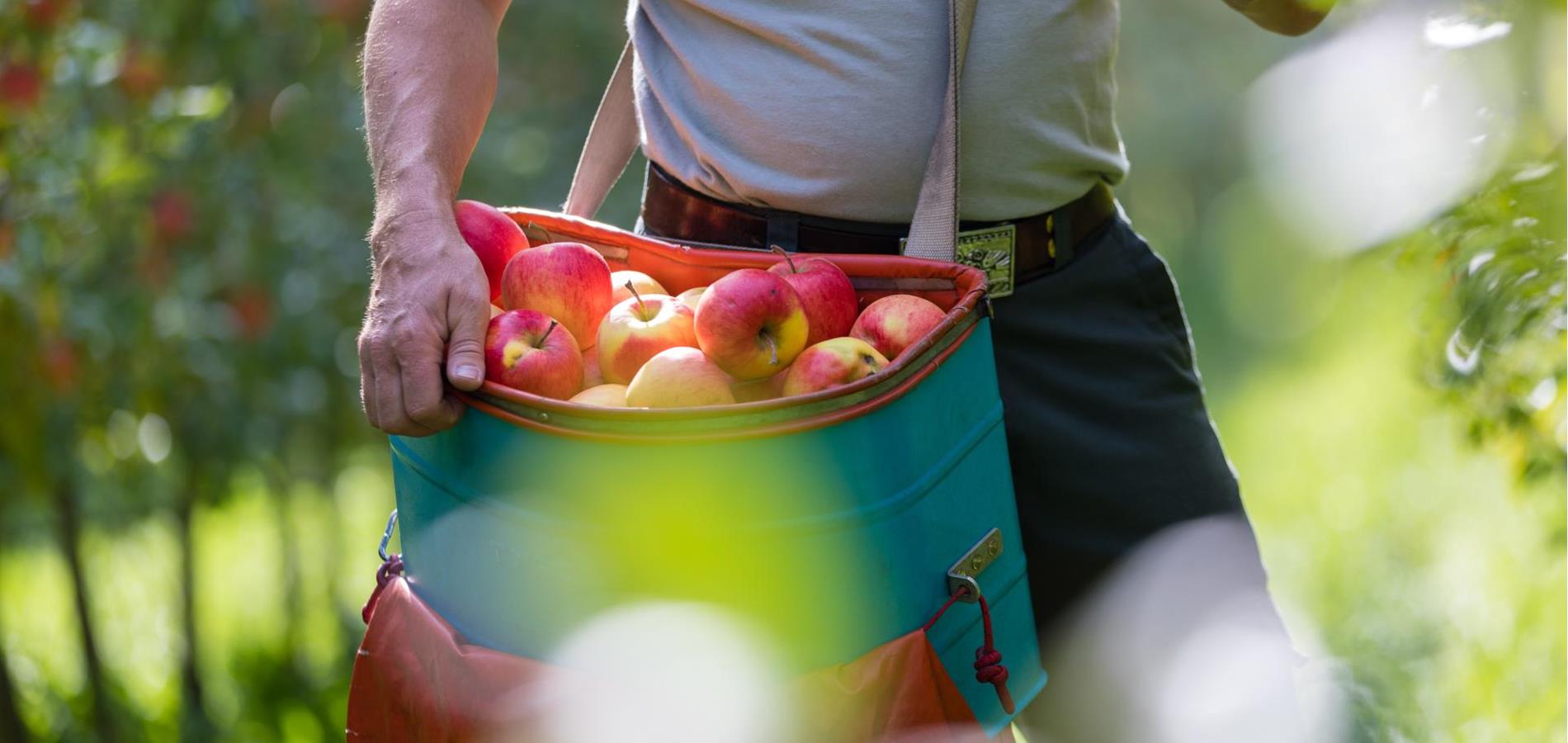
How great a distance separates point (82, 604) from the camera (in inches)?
140

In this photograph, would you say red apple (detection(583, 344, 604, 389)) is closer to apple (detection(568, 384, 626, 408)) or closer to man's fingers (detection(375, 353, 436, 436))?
apple (detection(568, 384, 626, 408))

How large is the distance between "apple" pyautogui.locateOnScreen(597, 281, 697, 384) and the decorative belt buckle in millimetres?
348

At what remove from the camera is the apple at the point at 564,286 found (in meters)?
1.39

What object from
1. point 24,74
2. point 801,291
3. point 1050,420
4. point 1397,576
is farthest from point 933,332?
point 1397,576

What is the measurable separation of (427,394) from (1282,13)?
107 centimetres

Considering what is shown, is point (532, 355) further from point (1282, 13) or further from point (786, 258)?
point (1282, 13)

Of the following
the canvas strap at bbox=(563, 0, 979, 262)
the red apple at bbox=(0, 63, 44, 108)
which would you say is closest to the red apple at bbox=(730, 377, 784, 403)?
the canvas strap at bbox=(563, 0, 979, 262)

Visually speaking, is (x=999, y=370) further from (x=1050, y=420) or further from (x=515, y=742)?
(x=515, y=742)

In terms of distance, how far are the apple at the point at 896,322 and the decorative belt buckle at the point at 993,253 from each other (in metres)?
0.22

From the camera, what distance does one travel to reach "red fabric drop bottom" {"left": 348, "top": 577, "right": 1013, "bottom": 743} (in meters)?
1.21

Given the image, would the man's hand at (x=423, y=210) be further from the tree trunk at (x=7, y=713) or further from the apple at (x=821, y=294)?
the tree trunk at (x=7, y=713)

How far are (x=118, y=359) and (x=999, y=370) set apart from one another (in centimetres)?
220

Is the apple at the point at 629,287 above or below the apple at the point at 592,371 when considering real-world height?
above

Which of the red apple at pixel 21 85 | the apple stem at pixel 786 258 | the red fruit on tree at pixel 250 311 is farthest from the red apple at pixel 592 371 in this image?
the red fruit on tree at pixel 250 311
